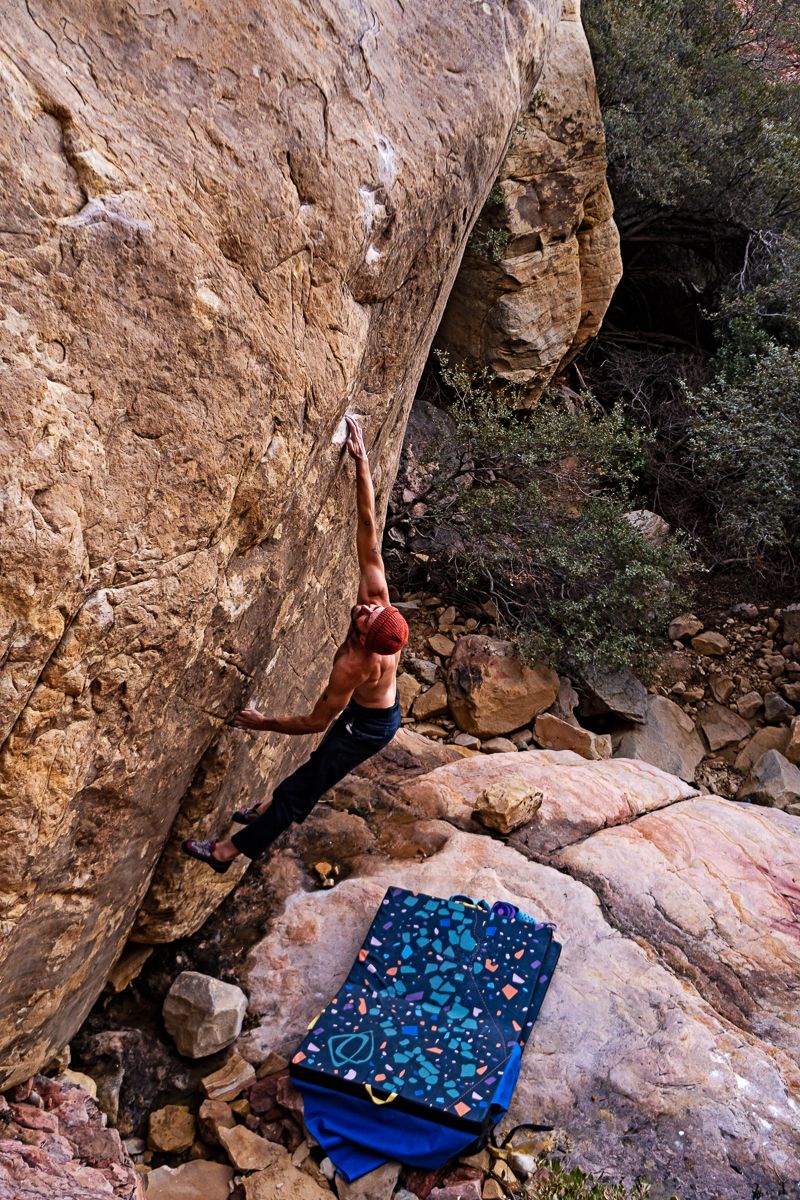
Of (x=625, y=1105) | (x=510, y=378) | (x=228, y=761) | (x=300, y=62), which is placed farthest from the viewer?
(x=510, y=378)

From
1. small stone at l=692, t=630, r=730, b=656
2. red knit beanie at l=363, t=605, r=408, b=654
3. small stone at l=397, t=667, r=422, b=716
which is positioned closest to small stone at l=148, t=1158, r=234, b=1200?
red knit beanie at l=363, t=605, r=408, b=654

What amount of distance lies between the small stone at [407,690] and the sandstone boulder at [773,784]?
210cm

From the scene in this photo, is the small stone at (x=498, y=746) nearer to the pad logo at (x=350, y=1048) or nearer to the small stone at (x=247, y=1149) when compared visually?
the pad logo at (x=350, y=1048)

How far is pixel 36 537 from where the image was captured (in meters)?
1.95

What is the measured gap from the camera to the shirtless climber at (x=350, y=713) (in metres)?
2.99

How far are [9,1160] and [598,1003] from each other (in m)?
1.89

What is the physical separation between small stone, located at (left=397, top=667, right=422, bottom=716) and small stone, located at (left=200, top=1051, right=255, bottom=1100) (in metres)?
2.71

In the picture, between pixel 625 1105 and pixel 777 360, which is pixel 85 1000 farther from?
pixel 777 360

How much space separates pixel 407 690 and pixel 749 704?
237 centimetres

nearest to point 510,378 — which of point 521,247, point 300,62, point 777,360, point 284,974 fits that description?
point 521,247

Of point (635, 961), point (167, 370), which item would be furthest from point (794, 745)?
point (167, 370)

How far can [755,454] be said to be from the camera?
6.62m

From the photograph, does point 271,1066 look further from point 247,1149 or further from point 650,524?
point 650,524

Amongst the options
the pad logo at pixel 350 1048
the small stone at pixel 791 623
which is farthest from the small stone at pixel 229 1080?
the small stone at pixel 791 623
